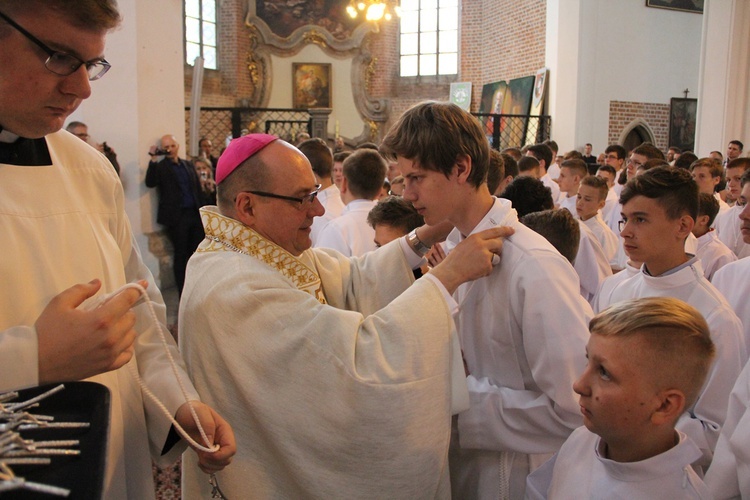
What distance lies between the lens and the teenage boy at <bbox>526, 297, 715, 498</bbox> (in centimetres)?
156

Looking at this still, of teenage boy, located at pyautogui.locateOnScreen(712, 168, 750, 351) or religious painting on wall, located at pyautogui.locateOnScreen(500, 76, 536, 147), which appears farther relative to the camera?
religious painting on wall, located at pyautogui.locateOnScreen(500, 76, 536, 147)

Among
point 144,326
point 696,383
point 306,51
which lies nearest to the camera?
point 696,383

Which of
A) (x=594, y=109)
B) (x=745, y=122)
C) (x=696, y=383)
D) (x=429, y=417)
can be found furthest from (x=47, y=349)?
(x=594, y=109)

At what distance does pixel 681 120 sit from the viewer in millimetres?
15984

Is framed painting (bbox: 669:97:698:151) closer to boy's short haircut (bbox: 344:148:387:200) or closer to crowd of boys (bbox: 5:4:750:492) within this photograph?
boy's short haircut (bbox: 344:148:387:200)

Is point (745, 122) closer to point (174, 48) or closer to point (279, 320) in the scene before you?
point (174, 48)

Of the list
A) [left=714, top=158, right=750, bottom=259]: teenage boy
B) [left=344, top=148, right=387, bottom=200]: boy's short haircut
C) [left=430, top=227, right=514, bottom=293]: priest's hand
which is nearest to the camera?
[left=430, top=227, right=514, bottom=293]: priest's hand

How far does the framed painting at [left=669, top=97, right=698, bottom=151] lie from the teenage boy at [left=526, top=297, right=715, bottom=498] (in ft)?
52.6

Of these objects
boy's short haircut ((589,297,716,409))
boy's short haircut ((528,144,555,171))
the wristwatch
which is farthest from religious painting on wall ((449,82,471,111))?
boy's short haircut ((589,297,716,409))

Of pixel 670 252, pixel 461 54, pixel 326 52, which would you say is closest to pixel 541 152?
pixel 670 252

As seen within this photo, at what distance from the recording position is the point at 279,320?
176cm

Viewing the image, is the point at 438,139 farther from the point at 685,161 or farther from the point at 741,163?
the point at 685,161

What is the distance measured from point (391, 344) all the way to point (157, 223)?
6.15m

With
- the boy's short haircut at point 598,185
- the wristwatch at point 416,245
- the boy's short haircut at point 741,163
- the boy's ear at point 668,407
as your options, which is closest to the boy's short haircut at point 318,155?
the boy's short haircut at point 598,185
